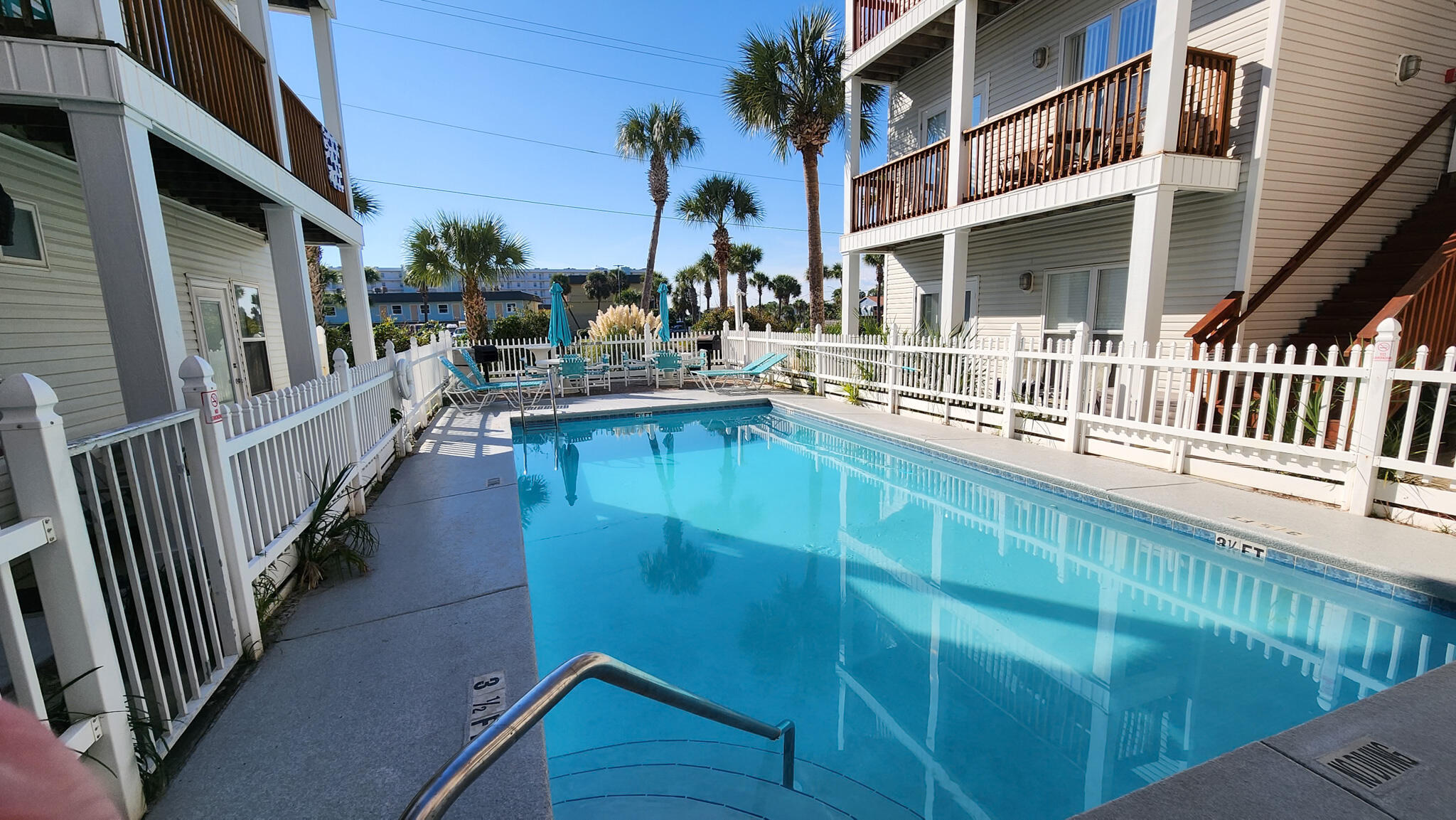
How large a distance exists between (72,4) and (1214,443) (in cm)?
874

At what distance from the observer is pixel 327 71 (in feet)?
24.5

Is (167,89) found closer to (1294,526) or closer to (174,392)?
(174,392)

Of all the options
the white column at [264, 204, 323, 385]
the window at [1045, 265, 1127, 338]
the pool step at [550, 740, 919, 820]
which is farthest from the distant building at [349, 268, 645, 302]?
the pool step at [550, 740, 919, 820]

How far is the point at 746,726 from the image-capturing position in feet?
7.67

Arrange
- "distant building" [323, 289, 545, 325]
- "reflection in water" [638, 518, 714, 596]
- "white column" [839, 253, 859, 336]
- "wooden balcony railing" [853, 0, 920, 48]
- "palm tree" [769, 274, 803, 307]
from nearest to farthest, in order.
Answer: "reflection in water" [638, 518, 714, 596] < "wooden balcony railing" [853, 0, 920, 48] < "white column" [839, 253, 859, 336] < "distant building" [323, 289, 545, 325] < "palm tree" [769, 274, 803, 307]


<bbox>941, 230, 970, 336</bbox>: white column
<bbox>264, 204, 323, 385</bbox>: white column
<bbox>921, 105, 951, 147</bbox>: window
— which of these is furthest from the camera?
<bbox>921, 105, 951, 147</bbox>: window

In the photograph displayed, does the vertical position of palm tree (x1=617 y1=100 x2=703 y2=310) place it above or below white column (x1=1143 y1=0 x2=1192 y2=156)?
above

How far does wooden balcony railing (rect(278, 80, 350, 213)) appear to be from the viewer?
6.21 m

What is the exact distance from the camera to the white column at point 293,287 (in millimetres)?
5738

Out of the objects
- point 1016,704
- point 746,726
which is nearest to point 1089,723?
point 1016,704

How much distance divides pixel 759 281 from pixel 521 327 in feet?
120

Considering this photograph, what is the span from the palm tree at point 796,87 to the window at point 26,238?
1170 centimetres

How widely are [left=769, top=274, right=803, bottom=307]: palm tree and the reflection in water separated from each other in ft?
159

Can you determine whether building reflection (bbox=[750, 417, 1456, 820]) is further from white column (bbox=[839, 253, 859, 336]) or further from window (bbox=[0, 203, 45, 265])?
white column (bbox=[839, 253, 859, 336])
